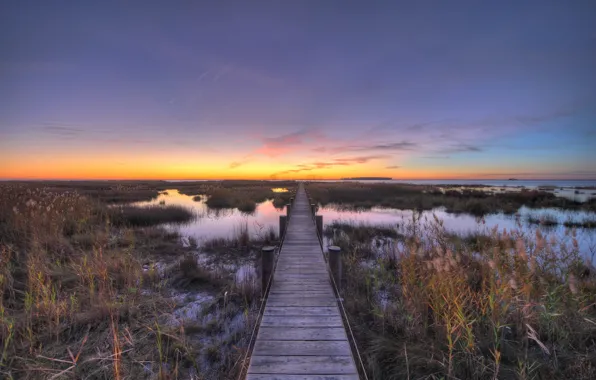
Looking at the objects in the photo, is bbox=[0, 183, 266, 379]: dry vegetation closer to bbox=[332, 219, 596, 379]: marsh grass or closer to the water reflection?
bbox=[332, 219, 596, 379]: marsh grass

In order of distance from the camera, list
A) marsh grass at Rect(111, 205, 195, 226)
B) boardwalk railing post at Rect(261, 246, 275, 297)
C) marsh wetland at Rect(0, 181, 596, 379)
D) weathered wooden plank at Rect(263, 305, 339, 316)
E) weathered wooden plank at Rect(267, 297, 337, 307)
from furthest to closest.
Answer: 1. marsh grass at Rect(111, 205, 195, 226)
2. boardwalk railing post at Rect(261, 246, 275, 297)
3. weathered wooden plank at Rect(267, 297, 337, 307)
4. weathered wooden plank at Rect(263, 305, 339, 316)
5. marsh wetland at Rect(0, 181, 596, 379)

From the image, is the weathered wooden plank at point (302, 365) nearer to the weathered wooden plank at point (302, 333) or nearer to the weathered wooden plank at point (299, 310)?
the weathered wooden plank at point (302, 333)

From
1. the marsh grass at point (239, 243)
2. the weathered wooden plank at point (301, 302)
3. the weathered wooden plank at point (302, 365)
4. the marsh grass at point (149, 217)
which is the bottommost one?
the marsh grass at point (239, 243)

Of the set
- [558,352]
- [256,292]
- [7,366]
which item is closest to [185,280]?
[256,292]

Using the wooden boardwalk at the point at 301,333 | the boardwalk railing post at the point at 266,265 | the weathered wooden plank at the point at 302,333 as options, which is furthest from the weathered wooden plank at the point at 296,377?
the boardwalk railing post at the point at 266,265

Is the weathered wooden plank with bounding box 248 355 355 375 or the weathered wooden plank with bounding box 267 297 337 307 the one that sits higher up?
the weathered wooden plank with bounding box 267 297 337 307

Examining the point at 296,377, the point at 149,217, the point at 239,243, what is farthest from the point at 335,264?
the point at 149,217

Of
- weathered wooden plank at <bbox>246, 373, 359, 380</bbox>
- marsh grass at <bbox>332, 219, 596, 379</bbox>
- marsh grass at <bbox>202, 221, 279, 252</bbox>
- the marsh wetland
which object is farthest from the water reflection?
weathered wooden plank at <bbox>246, 373, 359, 380</bbox>

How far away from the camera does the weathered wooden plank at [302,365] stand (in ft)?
10.7

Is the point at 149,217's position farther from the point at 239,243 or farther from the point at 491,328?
the point at 491,328

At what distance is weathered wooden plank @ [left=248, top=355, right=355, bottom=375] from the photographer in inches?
129

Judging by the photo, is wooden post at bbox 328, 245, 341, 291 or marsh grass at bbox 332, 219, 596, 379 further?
wooden post at bbox 328, 245, 341, 291

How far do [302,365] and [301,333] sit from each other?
2.23 ft

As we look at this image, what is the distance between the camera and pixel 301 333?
404 centimetres
